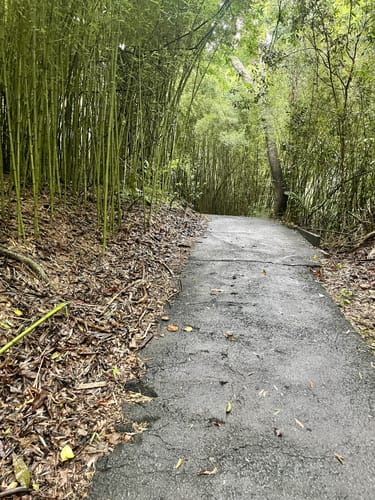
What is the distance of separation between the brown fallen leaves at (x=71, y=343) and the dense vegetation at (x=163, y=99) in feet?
0.63

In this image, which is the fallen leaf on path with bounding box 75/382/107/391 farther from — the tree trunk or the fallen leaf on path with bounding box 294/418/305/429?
the tree trunk

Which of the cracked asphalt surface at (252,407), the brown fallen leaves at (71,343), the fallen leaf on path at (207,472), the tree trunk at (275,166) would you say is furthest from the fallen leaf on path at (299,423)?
the tree trunk at (275,166)

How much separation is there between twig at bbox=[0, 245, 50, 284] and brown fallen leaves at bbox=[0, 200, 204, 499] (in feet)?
0.09

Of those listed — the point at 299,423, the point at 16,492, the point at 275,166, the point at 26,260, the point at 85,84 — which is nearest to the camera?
the point at 16,492

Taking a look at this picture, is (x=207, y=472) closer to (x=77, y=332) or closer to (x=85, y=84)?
(x=77, y=332)

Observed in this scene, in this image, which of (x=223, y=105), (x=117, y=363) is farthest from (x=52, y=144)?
(x=223, y=105)

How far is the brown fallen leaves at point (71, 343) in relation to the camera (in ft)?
3.16

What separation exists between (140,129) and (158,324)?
1.64 meters

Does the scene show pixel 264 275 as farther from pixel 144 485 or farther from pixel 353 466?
pixel 144 485

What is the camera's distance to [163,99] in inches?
114

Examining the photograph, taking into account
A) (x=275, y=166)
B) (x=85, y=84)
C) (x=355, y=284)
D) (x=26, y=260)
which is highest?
(x=85, y=84)

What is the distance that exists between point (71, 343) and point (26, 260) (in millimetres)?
505

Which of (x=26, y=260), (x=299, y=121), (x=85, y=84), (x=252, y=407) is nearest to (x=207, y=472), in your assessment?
(x=252, y=407)

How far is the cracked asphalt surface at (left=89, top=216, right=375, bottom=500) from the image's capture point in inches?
36.9
